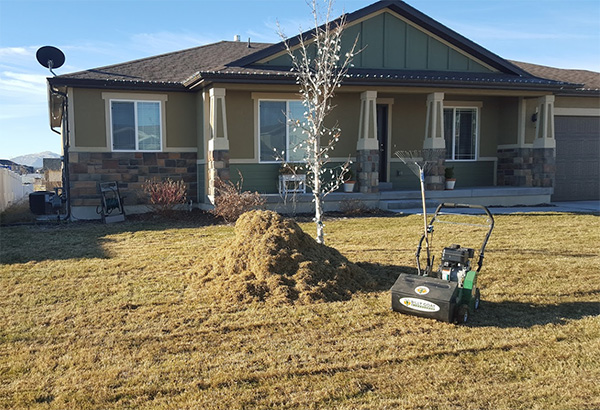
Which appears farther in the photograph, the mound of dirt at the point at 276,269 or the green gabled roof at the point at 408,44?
the green gabled roof at the point at 408,44

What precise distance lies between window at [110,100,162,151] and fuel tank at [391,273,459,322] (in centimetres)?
1002

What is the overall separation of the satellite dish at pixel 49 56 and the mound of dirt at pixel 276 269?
974 centimetres

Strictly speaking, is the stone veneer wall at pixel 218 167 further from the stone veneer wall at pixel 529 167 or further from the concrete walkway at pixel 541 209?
the stone veneer wall at pixel 529 167

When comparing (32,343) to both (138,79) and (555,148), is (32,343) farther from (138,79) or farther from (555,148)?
(555,148)

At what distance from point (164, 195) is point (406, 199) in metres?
6.19

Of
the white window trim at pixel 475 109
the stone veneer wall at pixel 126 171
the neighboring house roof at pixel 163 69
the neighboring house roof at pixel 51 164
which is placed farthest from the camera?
the neighboring house roof at pixel 51 164

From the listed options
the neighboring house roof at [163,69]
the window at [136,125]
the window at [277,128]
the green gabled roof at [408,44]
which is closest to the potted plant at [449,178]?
the green gabled roof at [408,44]

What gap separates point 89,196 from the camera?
12.7 meters

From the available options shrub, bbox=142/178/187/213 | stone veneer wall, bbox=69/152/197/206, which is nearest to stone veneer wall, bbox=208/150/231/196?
shrub, bbox=142/178/187/213

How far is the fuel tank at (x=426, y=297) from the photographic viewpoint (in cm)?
463

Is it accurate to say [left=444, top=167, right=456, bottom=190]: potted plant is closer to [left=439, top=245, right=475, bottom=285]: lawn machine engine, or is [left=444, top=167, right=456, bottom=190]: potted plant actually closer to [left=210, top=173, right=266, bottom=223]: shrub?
[left=210, top=173, right=266, bottom=223]: shrub

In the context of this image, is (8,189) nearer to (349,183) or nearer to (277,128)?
(277,128)

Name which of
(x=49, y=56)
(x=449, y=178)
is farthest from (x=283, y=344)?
(x=49, y=56)

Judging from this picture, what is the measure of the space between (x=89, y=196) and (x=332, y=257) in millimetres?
8516
